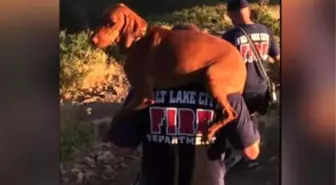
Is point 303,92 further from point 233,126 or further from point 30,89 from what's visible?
point 30,89

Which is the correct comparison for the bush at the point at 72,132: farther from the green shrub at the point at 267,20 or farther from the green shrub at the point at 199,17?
the green shrub at the point at 267,20

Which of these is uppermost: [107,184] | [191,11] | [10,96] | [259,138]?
[191,11]

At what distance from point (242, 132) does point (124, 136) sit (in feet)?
1.34

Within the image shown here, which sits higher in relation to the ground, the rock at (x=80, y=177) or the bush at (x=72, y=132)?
the bush at (x=72, y=132)

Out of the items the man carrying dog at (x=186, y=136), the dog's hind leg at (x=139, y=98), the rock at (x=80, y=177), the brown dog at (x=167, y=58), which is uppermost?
the brown dog at (x=167, y=58)

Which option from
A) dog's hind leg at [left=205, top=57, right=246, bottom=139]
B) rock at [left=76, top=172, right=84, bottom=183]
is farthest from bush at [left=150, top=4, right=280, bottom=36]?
rock at [left=76, top=172, right=84, bottom=183]

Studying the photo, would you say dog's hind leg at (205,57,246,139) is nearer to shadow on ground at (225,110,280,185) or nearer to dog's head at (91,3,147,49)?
shadow on ground at (225,110,280,185)

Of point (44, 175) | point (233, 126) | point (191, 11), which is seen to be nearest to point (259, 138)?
point (233, 126)

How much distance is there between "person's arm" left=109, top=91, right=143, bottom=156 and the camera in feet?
8.16

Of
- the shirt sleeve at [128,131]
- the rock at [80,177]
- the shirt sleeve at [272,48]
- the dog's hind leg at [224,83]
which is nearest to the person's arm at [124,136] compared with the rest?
the shirt sleeve at [128,131]

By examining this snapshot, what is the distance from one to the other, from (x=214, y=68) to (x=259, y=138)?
29cm

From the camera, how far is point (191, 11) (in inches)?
97.3

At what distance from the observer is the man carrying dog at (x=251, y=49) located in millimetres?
2473

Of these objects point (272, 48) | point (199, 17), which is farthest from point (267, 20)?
point (199, 17)
